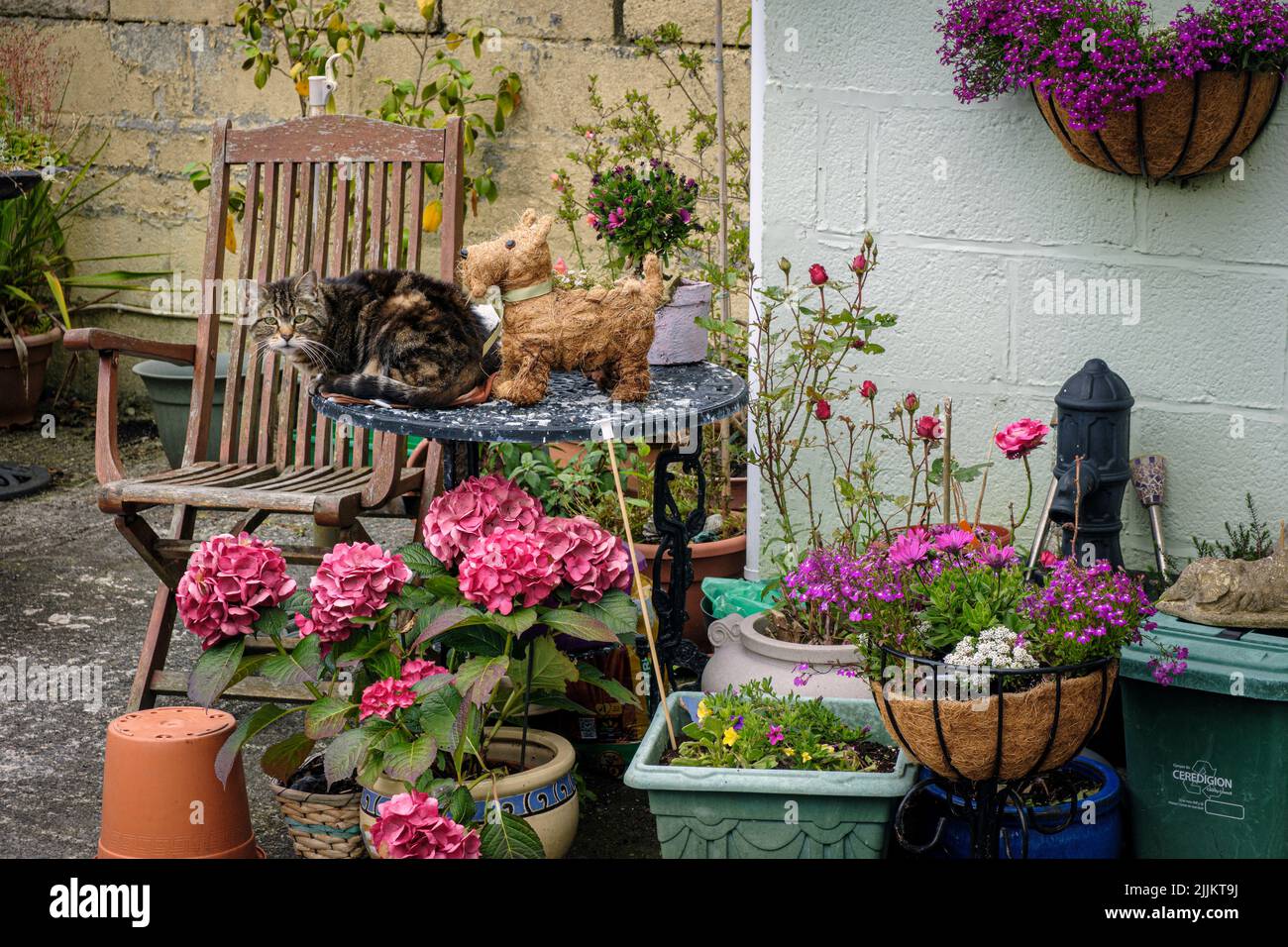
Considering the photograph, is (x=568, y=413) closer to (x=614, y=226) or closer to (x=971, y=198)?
(x=614, y=226)

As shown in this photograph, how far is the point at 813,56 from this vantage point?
3541 mm

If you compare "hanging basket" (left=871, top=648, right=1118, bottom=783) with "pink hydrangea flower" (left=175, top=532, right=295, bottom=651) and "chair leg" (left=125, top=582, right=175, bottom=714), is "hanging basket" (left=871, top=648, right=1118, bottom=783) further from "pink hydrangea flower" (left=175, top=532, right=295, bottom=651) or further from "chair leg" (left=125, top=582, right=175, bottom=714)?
"chair leg" (left=125, top=582, right=175, bottom=714)

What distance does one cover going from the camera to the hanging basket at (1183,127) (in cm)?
301

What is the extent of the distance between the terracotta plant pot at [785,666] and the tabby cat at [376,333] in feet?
2.60

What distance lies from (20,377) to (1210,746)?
521cm

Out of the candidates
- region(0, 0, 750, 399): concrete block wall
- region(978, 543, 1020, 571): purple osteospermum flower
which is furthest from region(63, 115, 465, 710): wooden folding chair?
region(0, 0, 750, 399): concrete block wall

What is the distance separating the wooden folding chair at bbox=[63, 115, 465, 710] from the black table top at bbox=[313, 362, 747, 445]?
437mm

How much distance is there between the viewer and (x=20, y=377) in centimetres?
607

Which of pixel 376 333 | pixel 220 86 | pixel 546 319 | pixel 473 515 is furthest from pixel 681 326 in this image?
pixel 220 86

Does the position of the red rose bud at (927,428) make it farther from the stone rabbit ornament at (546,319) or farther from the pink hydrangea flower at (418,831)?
the pink hydrangea flower at (418,831)

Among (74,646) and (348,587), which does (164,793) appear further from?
(74,646)

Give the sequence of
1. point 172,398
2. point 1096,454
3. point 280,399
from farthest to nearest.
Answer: point 172,398
point 280,399
point 1096,454

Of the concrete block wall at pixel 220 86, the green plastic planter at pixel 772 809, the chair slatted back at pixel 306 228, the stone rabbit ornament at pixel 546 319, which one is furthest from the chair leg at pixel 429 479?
the concrete block wall at pixel 220 86

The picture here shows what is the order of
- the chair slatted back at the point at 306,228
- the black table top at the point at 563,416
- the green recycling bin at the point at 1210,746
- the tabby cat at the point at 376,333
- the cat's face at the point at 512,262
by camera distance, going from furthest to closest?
the chair slatted back at the point at 306,228 → the tabby cat at the point at 376,333 → the cat's face at the point at 512,262 → the black table top at the point at 563,416 → the green recycling bin at the point at 1210,746
